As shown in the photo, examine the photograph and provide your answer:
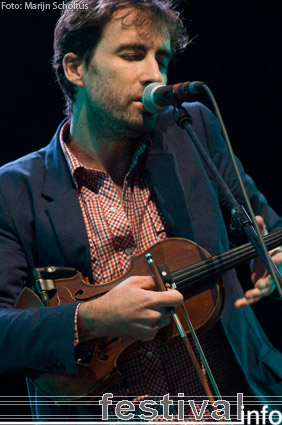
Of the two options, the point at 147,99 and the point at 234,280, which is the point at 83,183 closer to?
the point at 147,99

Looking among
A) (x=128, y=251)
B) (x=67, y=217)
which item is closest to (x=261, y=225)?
(x=128, y=251)

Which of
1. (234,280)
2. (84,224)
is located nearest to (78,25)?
(84,224)

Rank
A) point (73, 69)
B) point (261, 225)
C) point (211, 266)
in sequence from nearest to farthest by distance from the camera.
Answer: point (211, 266) < point (261, 225) < point (73, 69)

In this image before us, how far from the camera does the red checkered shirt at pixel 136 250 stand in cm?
198

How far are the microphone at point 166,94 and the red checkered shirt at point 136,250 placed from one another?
38 centimetres

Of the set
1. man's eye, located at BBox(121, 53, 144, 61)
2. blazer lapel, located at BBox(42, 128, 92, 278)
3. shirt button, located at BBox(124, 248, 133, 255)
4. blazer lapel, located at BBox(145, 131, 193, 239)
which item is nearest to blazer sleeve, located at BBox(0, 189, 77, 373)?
blazer lapel, located at BBox(42, 128, 92, 278)

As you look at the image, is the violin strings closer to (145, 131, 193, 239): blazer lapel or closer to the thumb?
the thumb

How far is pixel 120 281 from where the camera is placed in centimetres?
191

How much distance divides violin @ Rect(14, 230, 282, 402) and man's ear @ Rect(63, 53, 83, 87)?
1.00 m

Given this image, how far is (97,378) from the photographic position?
181 cm

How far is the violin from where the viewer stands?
183 cm

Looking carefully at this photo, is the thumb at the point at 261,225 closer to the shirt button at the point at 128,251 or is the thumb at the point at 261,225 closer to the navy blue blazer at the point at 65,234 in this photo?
the navy blue blazer at the point at 65,234

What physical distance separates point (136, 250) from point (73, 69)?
39.4 inches

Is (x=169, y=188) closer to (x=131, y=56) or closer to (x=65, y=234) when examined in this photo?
(x=65, y=234)
